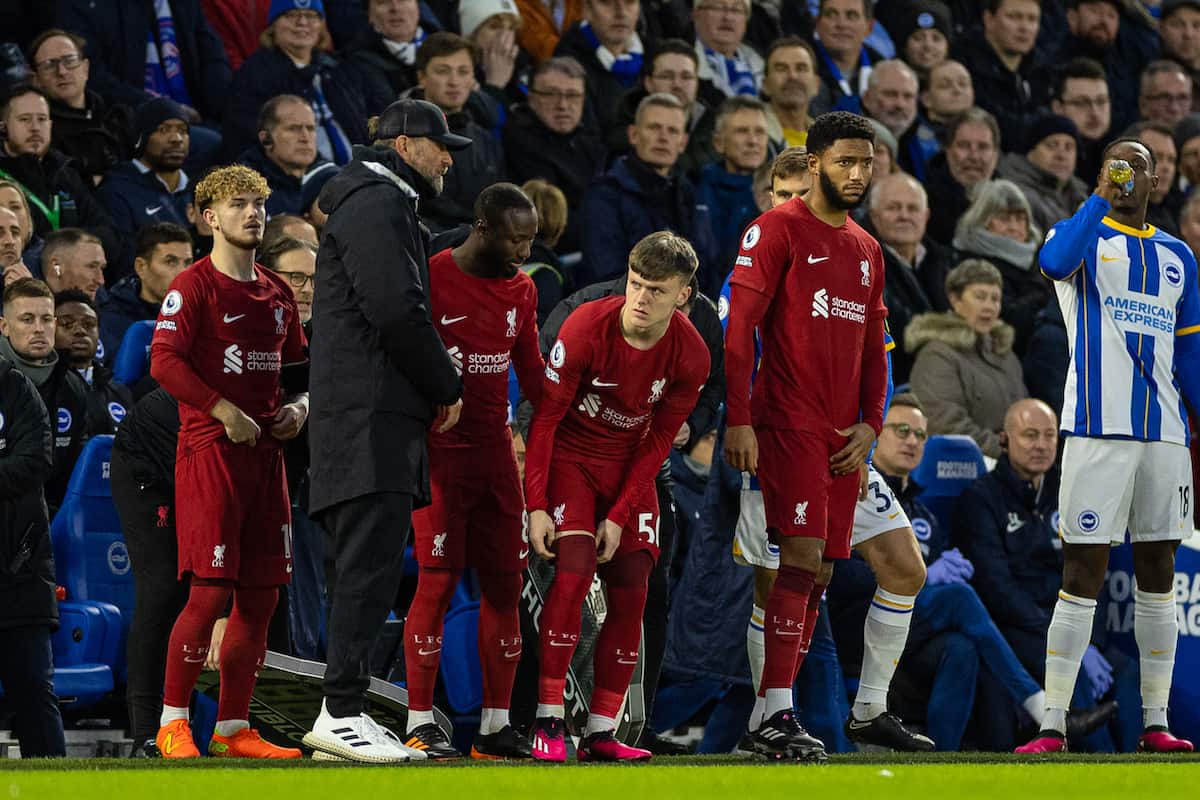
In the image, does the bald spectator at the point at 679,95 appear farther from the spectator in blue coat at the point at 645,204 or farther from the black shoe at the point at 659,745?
the black shoe at the point at 659,745

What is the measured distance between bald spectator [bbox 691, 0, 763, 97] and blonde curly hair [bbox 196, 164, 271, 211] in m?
6.89

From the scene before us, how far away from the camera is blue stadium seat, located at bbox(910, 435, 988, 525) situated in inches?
425

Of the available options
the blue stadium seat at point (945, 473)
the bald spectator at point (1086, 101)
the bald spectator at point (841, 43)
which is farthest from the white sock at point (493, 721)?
the bald spectator at point (1086, 101)

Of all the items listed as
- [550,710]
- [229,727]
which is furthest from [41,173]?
[550,710]

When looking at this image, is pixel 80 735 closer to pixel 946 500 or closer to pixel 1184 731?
pixel 946 500

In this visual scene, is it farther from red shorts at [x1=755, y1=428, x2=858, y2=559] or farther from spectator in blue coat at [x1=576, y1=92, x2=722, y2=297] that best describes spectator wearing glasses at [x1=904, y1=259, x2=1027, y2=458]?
red shorts at [x1=755, y1=428, x2=858, y2=559]

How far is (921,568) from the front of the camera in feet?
26.7

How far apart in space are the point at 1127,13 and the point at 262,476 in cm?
1200

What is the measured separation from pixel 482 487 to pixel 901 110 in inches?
306

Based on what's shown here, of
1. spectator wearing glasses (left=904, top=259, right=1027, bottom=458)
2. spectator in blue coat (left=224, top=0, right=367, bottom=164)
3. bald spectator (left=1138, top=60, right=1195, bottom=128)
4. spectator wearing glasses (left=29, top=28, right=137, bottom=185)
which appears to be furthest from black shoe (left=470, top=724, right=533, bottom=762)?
bald spectator (left=1138, top=60, right=1195, bottom=128)

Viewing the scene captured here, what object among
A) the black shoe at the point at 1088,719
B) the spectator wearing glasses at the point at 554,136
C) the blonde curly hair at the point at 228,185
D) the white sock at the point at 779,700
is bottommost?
the black shoe at the point at 1088,719

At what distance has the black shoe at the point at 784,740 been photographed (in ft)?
23.1

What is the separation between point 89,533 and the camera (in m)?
8.73

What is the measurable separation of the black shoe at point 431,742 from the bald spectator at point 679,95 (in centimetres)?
591
